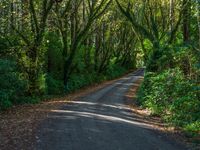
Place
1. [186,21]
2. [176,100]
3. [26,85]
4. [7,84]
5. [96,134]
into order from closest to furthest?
1. [96,134]
2. [176,100]
3. [7,84]
4. [26,85]
5. [186,21]

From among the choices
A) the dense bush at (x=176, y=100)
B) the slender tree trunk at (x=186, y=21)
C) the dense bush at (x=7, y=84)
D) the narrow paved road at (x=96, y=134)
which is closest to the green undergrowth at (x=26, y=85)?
the dense bush at (x=7, y=84)

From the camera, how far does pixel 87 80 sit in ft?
136

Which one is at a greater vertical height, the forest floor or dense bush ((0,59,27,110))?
dense bush ((0,59,27,110))

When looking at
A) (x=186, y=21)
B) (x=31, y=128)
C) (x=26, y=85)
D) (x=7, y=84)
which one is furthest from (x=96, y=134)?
(x=186, y=21)

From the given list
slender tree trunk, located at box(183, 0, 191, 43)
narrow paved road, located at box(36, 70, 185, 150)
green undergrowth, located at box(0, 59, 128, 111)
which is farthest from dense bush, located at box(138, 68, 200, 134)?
green undergrowth, located at box(0, 59, 128, 111)

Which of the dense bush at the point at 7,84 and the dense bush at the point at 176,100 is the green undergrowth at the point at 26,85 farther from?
the dense bush at the point at 176,100

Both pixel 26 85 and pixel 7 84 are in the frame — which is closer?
pixel 7 84

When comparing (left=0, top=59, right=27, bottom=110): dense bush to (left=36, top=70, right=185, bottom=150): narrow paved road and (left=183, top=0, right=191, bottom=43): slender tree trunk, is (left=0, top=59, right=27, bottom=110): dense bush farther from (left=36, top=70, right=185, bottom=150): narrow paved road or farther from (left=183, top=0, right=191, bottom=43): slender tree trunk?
(left=183, top=0, right=191, bottom=43): slender tree trunk

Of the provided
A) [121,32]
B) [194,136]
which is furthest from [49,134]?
[121,32]

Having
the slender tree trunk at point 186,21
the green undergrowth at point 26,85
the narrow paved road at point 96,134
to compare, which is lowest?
the narrow paved road at point 96,134

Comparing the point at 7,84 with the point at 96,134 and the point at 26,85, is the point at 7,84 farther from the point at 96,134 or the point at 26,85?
the point at 96,134

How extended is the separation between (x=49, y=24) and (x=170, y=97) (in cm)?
1713

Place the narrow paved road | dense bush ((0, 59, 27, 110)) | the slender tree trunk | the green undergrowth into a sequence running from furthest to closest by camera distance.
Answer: the slender tree trunk → the green undergrowth → dense bush ((0, 59, 27, 110)) → the narrow paved road

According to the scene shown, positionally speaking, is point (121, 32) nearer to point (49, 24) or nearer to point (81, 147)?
point (49, 24)
